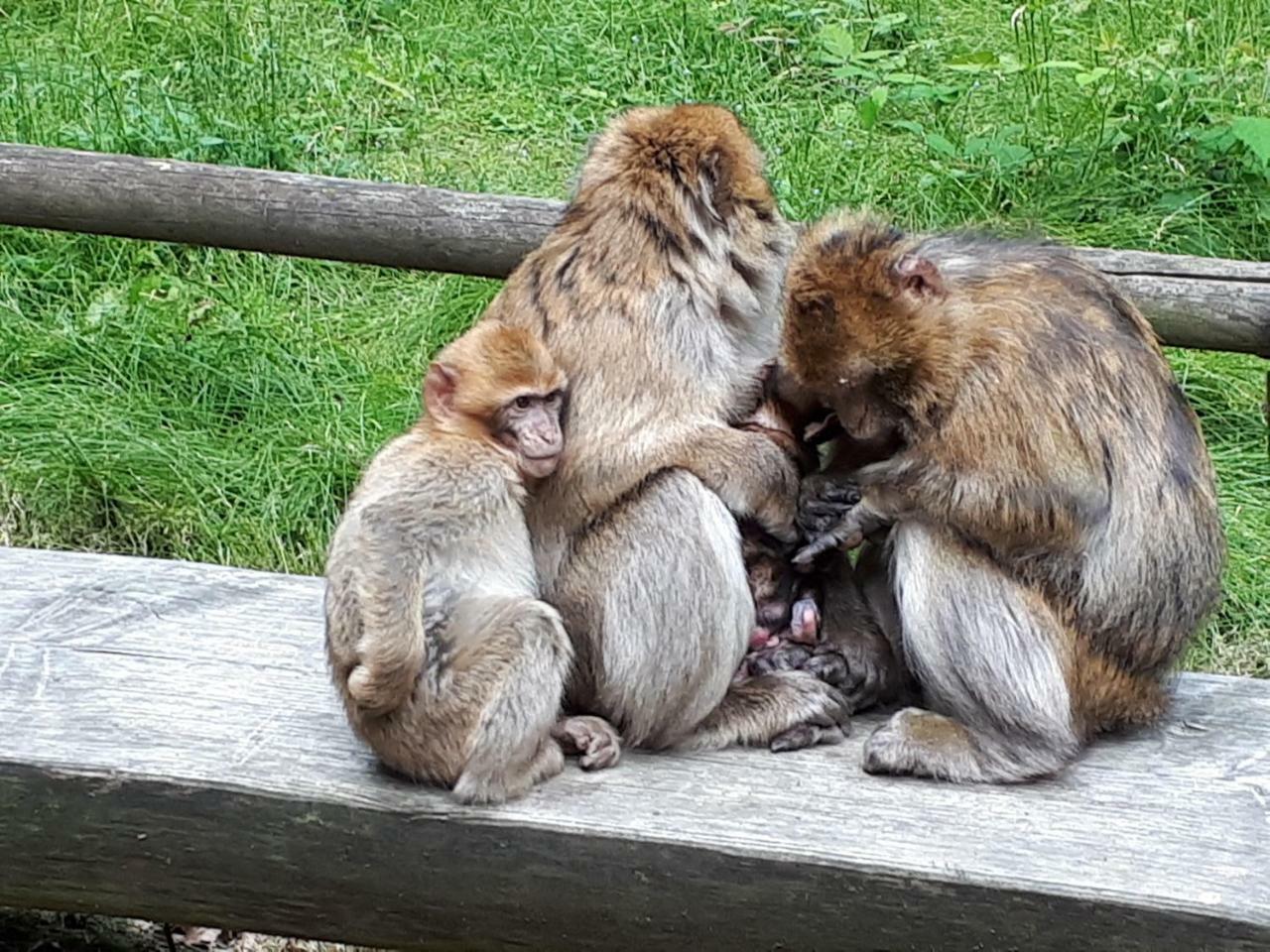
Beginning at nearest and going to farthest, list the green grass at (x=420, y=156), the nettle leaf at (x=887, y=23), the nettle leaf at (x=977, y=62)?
the green grass at (x=420, y=156), the nettle leaf at (x=977, y=62), the nettle leaf at (x=887, y=23)

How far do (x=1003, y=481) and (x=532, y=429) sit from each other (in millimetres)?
824

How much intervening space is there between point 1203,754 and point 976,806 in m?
0.53

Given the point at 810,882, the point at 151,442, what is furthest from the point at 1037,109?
the point at 810,882

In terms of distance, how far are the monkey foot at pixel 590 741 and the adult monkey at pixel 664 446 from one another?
0.13ft

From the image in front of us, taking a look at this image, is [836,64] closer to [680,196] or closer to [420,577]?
[680,196]

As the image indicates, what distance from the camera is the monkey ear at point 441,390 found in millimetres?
3102

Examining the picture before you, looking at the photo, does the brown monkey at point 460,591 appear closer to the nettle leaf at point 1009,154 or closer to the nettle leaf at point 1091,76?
the nettle leaf at point 1009,154

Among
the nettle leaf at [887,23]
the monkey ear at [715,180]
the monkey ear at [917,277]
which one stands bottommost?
the nettle leaf at [887,23]

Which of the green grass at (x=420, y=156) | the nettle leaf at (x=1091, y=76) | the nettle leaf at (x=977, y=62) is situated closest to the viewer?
the green grass at (x=420, y=156)

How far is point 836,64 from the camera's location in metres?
7.82

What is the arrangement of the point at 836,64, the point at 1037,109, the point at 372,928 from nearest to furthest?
the point at 372,928
the point at 1037,109
the point at 836,64

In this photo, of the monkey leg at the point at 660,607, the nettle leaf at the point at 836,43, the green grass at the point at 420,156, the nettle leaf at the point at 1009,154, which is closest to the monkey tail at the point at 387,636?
the monkey leg at the point at 660,607

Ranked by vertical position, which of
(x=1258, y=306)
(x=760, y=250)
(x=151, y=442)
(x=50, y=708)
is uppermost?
(x=760, y=250)

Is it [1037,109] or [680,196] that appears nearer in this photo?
[680,196]
